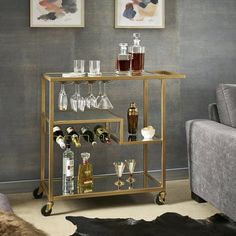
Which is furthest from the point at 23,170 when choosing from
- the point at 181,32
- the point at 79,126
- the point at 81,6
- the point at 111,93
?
the point at 181,32

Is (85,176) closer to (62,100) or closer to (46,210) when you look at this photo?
(46,210)

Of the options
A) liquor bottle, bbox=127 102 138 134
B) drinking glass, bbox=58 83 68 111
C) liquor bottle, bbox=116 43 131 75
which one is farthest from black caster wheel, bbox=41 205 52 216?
liquor bottle, bbox=116 43 131 75

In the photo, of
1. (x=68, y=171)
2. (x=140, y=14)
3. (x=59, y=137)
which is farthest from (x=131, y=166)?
(x=140, y=14)

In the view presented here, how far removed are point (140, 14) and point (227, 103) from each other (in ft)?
3.53

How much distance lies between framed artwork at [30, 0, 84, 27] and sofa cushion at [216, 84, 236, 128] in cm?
118

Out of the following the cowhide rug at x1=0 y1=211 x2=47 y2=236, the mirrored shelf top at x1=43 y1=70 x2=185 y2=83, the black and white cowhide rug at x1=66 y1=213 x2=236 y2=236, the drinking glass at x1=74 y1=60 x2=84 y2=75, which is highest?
the drinking glass at x1=74 y1=60 x2=84 y2=75

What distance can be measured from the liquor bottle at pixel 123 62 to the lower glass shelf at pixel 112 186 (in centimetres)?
84

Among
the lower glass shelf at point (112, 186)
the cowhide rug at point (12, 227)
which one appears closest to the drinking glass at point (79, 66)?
the lower glass shelf at point (112, 186)

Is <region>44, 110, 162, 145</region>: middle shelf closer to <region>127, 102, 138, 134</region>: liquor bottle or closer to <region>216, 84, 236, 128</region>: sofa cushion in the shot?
<region>127, 102, 138, 134</region>: liquor bottle

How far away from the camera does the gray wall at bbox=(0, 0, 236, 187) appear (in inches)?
167

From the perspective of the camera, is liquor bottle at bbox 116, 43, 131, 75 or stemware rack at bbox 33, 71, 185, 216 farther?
liquor bottle at bbox 116, 43, 131, 75

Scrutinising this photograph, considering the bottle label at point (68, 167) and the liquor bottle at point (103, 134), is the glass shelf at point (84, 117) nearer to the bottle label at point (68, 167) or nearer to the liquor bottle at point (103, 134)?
the liquor bottle at point (103, 134)

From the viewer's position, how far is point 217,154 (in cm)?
371

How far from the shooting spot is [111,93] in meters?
4.50
